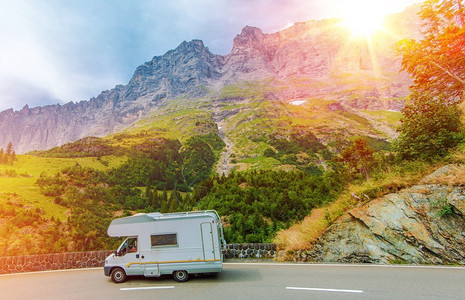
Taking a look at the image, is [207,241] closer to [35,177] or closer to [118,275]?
[118,275]

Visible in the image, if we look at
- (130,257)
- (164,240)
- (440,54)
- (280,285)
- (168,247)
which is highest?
(440,54)

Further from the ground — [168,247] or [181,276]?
[168,247]

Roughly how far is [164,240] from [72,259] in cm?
1104

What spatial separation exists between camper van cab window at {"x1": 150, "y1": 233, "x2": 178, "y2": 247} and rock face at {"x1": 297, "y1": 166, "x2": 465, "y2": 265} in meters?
9.01

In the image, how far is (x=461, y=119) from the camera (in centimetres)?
1805

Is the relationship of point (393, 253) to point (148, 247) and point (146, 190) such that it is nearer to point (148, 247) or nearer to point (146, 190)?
point (148, 247)

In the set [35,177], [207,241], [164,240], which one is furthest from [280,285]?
[35,177]

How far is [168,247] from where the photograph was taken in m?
12.5

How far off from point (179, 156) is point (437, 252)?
112 m

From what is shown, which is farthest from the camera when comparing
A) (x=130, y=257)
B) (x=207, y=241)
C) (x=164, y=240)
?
(x=130, y=257)

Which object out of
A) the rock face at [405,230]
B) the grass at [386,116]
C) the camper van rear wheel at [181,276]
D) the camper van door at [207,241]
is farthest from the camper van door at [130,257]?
the grass at [386,116]

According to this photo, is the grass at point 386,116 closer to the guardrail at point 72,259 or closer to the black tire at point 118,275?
the guardrail at point 72,259

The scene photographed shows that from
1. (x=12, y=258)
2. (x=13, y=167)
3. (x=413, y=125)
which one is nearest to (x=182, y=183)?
(x=13, y=167)

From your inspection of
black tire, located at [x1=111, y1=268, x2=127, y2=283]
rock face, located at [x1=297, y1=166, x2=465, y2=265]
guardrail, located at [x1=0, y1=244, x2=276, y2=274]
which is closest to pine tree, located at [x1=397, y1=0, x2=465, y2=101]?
rock face, located at [x1=297, y1=166, x2=465, y2=265]
